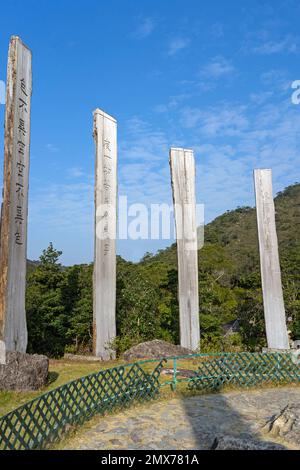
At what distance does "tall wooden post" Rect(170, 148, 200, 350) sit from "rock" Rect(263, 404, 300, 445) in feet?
14.7

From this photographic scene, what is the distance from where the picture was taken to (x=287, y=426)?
13.5ft

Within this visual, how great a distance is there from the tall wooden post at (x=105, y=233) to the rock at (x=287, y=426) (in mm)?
4439

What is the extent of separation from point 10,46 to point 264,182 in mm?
5779

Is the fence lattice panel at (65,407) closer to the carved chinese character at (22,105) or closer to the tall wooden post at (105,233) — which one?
the tall wooden post at (105,233)

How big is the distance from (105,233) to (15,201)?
2.36 m

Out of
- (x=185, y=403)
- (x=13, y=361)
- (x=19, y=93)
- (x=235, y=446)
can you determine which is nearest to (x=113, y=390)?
(x=185, y=403)

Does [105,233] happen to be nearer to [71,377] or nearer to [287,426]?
[71,377]

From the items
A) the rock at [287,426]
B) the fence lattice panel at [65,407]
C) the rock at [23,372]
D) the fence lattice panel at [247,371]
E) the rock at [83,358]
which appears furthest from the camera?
the rock at [83,358]

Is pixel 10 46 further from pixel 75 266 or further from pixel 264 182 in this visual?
pixel 75 266

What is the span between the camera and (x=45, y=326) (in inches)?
423

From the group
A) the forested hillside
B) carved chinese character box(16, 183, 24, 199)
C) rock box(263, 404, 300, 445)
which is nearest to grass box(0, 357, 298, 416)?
the forested hillside

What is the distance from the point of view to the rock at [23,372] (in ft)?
18.9

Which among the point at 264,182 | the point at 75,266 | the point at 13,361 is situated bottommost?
the point at 13,361

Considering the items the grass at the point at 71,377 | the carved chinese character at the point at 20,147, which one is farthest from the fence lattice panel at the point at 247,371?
the carved chinese character at the point at 20,147
